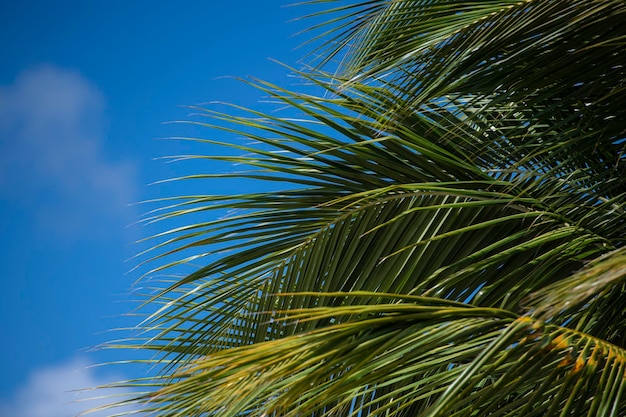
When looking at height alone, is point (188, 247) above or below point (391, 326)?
above

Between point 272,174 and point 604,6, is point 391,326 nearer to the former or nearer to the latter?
point 604,6

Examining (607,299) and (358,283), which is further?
(358,283)

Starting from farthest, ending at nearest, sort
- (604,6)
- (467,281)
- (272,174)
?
(272,174), (467,281), (604,6)

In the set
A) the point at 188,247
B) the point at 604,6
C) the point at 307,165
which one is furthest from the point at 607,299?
the point at 188,247

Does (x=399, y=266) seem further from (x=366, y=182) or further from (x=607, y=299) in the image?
(x=607, y=299)

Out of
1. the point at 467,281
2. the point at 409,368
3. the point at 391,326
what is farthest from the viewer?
the point at 467,281

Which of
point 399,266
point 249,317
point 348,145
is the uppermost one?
point 348,145

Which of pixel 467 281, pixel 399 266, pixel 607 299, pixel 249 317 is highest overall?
pixel 249 317

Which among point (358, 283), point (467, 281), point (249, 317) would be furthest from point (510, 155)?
point (249, 317)

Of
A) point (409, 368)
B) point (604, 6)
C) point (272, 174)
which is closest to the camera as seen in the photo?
point (409, 368)

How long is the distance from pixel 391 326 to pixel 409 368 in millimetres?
279

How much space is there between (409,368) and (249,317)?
3.64ft

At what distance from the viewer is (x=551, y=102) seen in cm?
241

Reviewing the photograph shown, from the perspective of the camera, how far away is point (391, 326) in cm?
118
